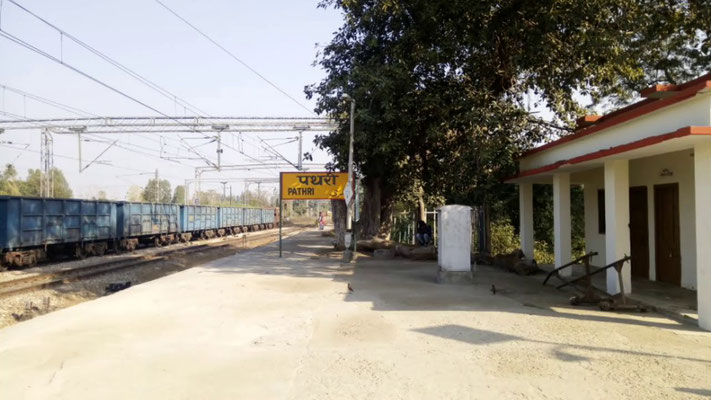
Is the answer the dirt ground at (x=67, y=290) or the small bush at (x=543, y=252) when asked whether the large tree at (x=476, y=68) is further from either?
the dirt ground at (x=67, y=290)

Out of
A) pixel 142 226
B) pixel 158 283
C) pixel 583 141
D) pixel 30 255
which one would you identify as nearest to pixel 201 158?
pixel 142 226

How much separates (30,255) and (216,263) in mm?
6431

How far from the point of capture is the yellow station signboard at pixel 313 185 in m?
18.4

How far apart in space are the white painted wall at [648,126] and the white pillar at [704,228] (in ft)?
1.49

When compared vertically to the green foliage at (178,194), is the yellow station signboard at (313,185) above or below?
below

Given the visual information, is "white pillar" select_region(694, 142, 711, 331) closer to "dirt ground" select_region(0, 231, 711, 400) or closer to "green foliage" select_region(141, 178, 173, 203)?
"dirt ground" select_region(0, 231, 711, 400)

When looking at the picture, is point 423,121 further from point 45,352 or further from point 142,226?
point 142,226

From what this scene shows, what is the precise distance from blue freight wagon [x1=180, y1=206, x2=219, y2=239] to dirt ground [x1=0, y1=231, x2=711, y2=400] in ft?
71.9

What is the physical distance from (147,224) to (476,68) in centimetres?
1867

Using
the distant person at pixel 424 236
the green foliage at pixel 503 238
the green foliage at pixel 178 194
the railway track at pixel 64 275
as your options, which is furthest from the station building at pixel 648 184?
the green foliage at pixel 178 194

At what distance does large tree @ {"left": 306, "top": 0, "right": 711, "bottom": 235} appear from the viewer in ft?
48.3

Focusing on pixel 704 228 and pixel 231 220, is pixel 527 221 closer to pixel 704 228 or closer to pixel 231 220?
pixel 704 228

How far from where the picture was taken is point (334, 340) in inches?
266

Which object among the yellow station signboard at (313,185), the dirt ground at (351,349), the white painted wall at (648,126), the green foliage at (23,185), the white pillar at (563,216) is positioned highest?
the green foliage at (23,185)
